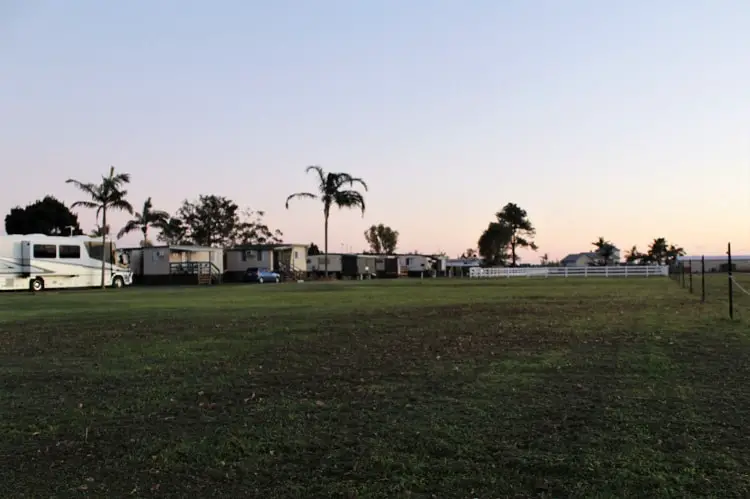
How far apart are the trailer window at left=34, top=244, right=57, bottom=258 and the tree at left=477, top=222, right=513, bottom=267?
70.8 metres

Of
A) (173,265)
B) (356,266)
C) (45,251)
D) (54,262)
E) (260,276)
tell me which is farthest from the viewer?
(356,266)

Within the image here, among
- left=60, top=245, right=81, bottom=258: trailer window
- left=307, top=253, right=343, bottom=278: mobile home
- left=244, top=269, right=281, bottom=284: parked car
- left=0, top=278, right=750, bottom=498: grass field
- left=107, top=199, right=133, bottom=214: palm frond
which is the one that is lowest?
left=0, top=278, right=750, bottom=498: grass field

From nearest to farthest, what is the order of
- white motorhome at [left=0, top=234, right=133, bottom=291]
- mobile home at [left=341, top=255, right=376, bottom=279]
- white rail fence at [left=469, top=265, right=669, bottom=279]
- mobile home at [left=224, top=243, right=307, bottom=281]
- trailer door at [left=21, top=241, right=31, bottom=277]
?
white motorhome at [left=0, top=234, right=133, bottom=291] < trailer door at [left=21, top=241, right=31, bottom=277] < mobile home at [left=224, top=243, right=307, bottom=281] < white rail fence at [left=469, top=265, right=669, bottom=279] < mobile home at [left=341, top=255, right=376, bottom=279]

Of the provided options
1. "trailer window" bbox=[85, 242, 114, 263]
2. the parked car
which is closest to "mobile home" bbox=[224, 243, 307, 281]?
the parked car

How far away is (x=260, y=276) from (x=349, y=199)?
31.3 feet

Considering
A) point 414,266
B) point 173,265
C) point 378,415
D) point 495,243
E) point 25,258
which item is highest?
point 495,243

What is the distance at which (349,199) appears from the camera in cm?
5034

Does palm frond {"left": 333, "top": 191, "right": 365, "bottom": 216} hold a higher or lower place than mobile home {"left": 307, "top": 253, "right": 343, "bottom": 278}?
higher

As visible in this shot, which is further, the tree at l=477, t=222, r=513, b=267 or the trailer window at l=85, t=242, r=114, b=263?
the tree at l=477, t=222, r=513, b=267

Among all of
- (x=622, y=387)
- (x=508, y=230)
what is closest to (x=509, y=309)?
(x=622, y=387)

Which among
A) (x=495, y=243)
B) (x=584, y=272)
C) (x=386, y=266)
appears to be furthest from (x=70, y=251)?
(x=495, y=243)

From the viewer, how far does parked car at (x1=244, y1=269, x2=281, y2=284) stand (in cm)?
5091

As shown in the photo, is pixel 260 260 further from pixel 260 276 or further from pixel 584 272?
pixel 584 272

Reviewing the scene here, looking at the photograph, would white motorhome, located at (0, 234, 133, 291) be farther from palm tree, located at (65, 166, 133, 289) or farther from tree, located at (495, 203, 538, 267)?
tree, located at (495, 203, 538, 267)
